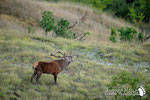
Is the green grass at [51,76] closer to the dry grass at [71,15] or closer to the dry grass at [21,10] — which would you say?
the dry grass at [71,15]

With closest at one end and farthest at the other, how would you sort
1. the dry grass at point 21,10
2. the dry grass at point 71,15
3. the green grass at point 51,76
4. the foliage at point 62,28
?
1. the green grass at point 51,76
2. the foliage at point 62,28
3. the dry grass at point 21,10
4. the dry grass at point 71,15

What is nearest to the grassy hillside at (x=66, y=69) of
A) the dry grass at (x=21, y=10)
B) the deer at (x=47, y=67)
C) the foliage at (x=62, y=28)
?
the deer at (x=47, y=67)

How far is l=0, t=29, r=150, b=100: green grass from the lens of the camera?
19.5ft

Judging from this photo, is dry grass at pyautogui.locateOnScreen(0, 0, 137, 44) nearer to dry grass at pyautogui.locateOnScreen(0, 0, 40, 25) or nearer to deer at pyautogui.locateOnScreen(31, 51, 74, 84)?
dry grass at pyautogui.locateOnScreen(0, 0, 40, 25)

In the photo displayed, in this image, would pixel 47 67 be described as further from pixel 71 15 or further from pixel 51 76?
pixel 71 15

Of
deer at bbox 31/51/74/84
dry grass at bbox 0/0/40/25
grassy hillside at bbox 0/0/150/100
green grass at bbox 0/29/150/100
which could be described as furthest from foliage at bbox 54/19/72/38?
deer at bbox 31/51/74/84

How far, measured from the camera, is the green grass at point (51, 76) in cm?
594

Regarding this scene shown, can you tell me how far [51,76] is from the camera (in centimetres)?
752

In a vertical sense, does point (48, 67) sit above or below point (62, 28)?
above

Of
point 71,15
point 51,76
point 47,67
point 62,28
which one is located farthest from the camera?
point 71,15

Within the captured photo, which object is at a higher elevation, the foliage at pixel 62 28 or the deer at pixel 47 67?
the deer at pixel 47 67

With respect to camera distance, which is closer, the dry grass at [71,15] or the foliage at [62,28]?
the foliage at [62,28]

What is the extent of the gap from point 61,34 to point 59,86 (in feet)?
29.8

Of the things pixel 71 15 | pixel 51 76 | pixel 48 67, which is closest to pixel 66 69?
pixel 51 76
